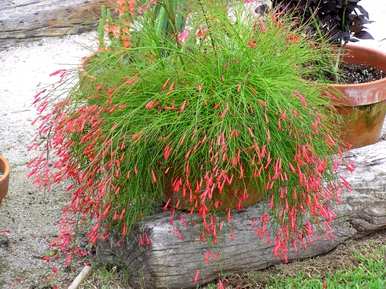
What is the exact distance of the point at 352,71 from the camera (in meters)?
3.77

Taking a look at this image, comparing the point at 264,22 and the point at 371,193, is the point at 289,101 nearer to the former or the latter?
the point at 264,22

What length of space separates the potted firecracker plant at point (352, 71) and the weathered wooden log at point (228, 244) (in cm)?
32

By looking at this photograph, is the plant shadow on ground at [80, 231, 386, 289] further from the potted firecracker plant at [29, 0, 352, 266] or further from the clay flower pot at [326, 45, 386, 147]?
the clay flower pot at [326, 45, 386, 147]

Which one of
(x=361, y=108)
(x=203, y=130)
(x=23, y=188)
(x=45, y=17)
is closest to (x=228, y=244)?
(x=203, y=130)

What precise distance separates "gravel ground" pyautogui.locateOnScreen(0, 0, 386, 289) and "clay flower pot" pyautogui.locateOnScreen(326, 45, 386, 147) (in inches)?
47.1

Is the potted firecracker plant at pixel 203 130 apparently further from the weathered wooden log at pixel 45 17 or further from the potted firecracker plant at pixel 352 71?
the weathered wooden log at pixel 45 17

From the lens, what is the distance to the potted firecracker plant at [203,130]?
97.8 inches

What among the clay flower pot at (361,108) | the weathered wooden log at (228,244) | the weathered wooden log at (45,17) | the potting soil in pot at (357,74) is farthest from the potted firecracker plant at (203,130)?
the weathered wooden log at (45,17)

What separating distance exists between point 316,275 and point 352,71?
1296mm

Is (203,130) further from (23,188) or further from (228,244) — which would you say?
(23,188)

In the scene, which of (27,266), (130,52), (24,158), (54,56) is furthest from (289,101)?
(54,56)

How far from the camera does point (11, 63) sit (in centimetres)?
542

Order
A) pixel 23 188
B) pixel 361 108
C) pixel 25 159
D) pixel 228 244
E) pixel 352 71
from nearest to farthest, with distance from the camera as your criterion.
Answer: pixel 228 244
pixel 361 108
pixel 23 188
pixel 352 71
pixel 25 159

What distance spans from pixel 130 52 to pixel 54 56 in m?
2.89
